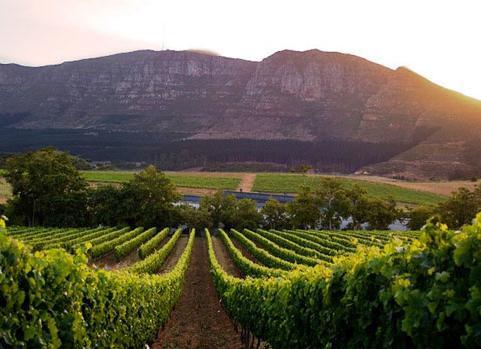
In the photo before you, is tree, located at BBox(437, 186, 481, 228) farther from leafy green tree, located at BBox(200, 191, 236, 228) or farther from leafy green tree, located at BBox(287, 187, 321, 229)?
leafy green tree, located at BBox(200, 191, 236, 228)

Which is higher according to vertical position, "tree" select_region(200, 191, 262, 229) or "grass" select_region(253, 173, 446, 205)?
"grass" select_region(253, 173, 446, 205)

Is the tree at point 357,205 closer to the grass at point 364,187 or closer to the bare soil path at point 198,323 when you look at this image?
the grass at point 364,187

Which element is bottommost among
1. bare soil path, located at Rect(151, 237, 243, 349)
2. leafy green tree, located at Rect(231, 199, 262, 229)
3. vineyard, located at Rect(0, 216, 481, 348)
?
leafy green tree, located at Rect(231, 199, 262, 229)

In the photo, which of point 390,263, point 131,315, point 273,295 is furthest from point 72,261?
point 273,295

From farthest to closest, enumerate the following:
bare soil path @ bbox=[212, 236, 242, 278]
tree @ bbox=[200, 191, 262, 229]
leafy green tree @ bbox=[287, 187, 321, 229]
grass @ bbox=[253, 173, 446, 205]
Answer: grass @ bbox=[253, 173, 446, 205], tree @ bbox=[200, 191, 262, 229], leafy green tree @ bbox=[287, 187, 321, 229], bare soil path @ bbox=[212, 236, 242, 278]

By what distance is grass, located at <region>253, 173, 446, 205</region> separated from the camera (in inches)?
3698

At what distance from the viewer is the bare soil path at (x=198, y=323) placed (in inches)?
687

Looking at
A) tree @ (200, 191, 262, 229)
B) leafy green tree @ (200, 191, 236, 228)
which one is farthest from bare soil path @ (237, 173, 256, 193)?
tree @ (200, 191, 262, 229)

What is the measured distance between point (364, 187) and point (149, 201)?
5371 cm

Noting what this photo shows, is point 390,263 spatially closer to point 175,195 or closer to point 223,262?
point 223,262

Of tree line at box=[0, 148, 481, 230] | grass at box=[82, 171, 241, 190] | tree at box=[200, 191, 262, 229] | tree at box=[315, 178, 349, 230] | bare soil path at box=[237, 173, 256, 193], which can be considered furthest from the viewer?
bare soil path at box=[237, 173, 256, 193]

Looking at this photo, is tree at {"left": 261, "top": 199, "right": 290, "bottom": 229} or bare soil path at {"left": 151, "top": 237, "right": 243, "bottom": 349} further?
tree at {"left": 261, "top": 199, "right": 290, "bottom": 229}

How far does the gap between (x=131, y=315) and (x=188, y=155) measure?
176 metres

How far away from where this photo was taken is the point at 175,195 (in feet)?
220
